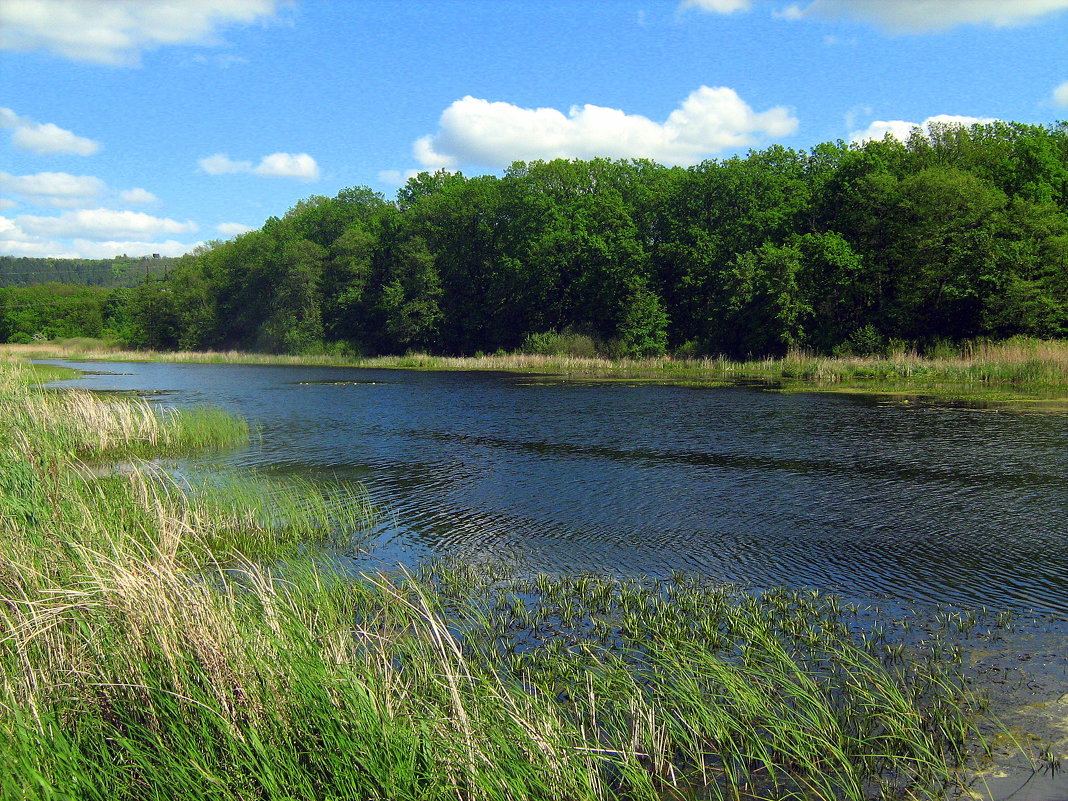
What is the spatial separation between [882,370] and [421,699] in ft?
129

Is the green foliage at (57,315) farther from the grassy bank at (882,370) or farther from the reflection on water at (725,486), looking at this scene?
the reflection on water at (725,486)

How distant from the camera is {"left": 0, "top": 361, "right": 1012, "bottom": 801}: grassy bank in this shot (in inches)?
167

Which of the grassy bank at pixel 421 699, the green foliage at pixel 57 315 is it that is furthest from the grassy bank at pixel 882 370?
the green foliage at pixel 57 315

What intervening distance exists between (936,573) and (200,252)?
116159 millimetres

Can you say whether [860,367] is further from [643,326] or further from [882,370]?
[643,326]

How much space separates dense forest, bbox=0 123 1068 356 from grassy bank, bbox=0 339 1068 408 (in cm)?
465

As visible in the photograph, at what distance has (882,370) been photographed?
39875 mm

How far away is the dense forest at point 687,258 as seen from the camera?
4609 centimetres

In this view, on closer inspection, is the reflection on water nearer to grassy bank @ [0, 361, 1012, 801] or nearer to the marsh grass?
grassy bank @ [0, 361, 1012, 801]

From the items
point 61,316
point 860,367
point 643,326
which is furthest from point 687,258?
point 61,316

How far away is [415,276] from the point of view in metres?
76.5

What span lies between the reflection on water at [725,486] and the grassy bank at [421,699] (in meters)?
2.77

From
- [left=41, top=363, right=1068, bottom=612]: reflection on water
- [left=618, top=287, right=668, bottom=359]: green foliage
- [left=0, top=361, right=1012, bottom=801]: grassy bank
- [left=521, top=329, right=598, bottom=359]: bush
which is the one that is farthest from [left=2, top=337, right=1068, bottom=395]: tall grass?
[left=0, top=361, right=1012, bottom=801]: grassy bank

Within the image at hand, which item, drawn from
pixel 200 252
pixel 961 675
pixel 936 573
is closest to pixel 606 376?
pixel 936 573
